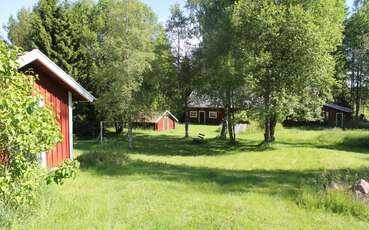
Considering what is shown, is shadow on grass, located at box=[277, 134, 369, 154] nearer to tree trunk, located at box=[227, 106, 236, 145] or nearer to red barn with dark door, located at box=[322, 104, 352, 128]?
tree trunk, located at box=[227, 106, 236, 145]

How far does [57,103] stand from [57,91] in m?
0.42

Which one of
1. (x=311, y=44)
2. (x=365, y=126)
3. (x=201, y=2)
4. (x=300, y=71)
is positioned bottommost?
(x=365, y=126)

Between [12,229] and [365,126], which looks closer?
[12,229]

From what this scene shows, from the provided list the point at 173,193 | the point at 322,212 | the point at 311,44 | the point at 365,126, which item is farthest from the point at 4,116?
the point at 365,126

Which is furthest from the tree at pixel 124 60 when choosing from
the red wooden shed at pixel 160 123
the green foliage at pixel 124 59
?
the red wooden shed at pixel 160 123

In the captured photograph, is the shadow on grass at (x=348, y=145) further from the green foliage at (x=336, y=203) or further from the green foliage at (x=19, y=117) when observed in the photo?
the green foliage at (x=19, y=117)

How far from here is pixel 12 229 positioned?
261 inches

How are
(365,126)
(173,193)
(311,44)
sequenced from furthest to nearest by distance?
(365,126)
(311,44)
(173,193)

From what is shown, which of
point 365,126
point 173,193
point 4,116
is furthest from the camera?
point 365,126

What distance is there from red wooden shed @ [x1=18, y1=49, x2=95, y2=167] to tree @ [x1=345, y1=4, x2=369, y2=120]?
146 feet

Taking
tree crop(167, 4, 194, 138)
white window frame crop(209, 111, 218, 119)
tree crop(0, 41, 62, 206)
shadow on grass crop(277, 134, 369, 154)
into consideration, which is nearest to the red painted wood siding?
tree crop(0, 41, 62, 206)

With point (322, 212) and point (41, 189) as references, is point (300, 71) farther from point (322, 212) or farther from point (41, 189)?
point (41, 189)

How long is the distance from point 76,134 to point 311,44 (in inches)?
824

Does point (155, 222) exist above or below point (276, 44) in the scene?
below
